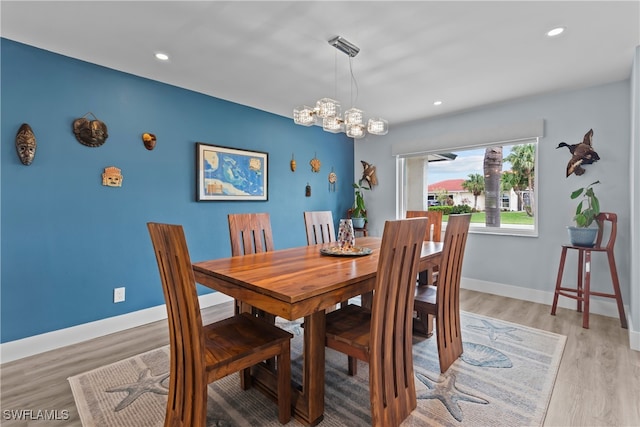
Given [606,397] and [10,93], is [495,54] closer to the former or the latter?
[606,397]

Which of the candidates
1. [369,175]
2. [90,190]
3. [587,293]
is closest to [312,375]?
[90,190]

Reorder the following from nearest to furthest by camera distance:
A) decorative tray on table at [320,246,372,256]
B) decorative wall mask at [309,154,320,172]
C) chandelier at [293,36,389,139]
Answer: decorative tray on table at [320,246,372,256] → chandelier at [293,36,389,139] → decorative wall mask at [309,154,320,172]

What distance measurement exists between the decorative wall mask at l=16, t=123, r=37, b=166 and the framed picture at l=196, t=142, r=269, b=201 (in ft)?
4.31

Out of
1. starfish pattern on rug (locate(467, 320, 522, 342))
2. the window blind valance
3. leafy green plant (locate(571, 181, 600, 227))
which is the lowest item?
starfish pattern on rug (locate(467, 320, 522, 342))

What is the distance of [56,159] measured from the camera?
2.42 metres

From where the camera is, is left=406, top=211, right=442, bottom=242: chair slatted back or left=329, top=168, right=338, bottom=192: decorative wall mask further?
left=329, top=168, right=338, bottom=192: decorative wall mask

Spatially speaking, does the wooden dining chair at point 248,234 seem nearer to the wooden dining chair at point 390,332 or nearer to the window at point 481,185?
the wooden dining chair at point 390,332

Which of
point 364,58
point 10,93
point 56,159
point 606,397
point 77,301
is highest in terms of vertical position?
point 364,58

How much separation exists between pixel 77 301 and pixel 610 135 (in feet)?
17.1

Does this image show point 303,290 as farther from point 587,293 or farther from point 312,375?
point 587,293

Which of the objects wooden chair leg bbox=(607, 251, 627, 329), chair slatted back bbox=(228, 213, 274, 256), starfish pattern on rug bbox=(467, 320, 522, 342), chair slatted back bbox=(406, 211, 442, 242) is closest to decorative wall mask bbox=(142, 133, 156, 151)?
chair slatted back bbox=(228, 213, 274, 256)

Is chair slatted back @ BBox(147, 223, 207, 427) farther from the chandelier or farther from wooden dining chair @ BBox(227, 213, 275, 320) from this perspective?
the chandelier

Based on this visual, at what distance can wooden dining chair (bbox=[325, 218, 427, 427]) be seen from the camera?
137 centimetres

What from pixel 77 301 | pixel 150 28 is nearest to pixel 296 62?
pixel 150 28
